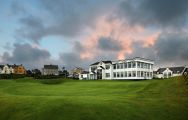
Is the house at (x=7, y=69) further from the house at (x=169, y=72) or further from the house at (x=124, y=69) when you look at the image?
the house at (x=169, y=72)

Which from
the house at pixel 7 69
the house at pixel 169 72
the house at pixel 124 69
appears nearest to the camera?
the house at pixel 124 69

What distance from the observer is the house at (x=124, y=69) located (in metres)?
106

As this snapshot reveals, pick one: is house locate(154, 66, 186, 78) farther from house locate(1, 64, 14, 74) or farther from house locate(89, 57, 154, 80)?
house locate(1, 64, 14, 74)

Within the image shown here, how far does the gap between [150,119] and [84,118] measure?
5.52 metres

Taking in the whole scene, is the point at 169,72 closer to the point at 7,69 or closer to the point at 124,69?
the point at 124,69

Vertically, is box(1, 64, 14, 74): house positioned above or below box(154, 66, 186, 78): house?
above

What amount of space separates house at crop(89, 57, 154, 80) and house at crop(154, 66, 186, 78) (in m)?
45.2

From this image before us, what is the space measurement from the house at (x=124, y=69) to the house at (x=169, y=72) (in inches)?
1781

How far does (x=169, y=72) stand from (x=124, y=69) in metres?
62.6

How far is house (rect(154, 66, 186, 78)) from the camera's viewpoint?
156 metres

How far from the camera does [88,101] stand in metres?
28.7

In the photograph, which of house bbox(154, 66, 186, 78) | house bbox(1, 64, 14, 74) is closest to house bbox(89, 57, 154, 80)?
house bbox(154, 66, 186, 78)

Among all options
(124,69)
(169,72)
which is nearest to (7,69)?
(169,72)

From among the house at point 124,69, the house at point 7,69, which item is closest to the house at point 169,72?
the house at point 124,69
